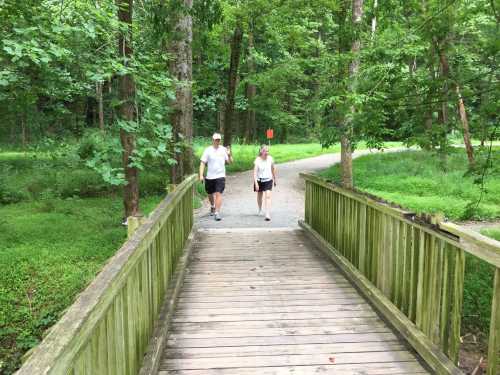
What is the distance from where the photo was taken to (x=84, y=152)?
309 inches

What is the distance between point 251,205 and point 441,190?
6865mm

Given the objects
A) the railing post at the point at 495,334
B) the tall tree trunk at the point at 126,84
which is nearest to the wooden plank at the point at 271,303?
the railing post at the point at 495,334

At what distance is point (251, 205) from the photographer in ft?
43.2

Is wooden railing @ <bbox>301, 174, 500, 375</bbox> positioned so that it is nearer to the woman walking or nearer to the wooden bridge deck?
the wooden bridge deck

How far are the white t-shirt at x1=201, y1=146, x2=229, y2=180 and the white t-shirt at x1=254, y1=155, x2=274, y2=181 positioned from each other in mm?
738

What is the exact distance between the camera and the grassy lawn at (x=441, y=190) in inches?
266

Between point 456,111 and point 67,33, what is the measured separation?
5513 mm

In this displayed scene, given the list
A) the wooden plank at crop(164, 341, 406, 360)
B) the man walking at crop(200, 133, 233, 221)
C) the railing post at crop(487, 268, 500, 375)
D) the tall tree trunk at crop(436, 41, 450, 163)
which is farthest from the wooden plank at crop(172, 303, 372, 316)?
the man walking at crop(200, 133, 233, 221)

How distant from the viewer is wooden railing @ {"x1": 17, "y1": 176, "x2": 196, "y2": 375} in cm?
179

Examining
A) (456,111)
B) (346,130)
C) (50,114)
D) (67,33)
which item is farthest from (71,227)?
(50,114)

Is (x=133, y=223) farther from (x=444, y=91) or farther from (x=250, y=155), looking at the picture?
(x=250, y=155)

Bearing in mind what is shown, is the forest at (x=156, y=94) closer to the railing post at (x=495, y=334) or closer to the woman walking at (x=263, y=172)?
the woman walking at (x=263, y=172)

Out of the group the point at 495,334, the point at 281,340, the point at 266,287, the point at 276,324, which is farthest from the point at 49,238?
the point at 495,334

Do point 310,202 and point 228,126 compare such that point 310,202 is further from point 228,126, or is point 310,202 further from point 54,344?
point 228,126
